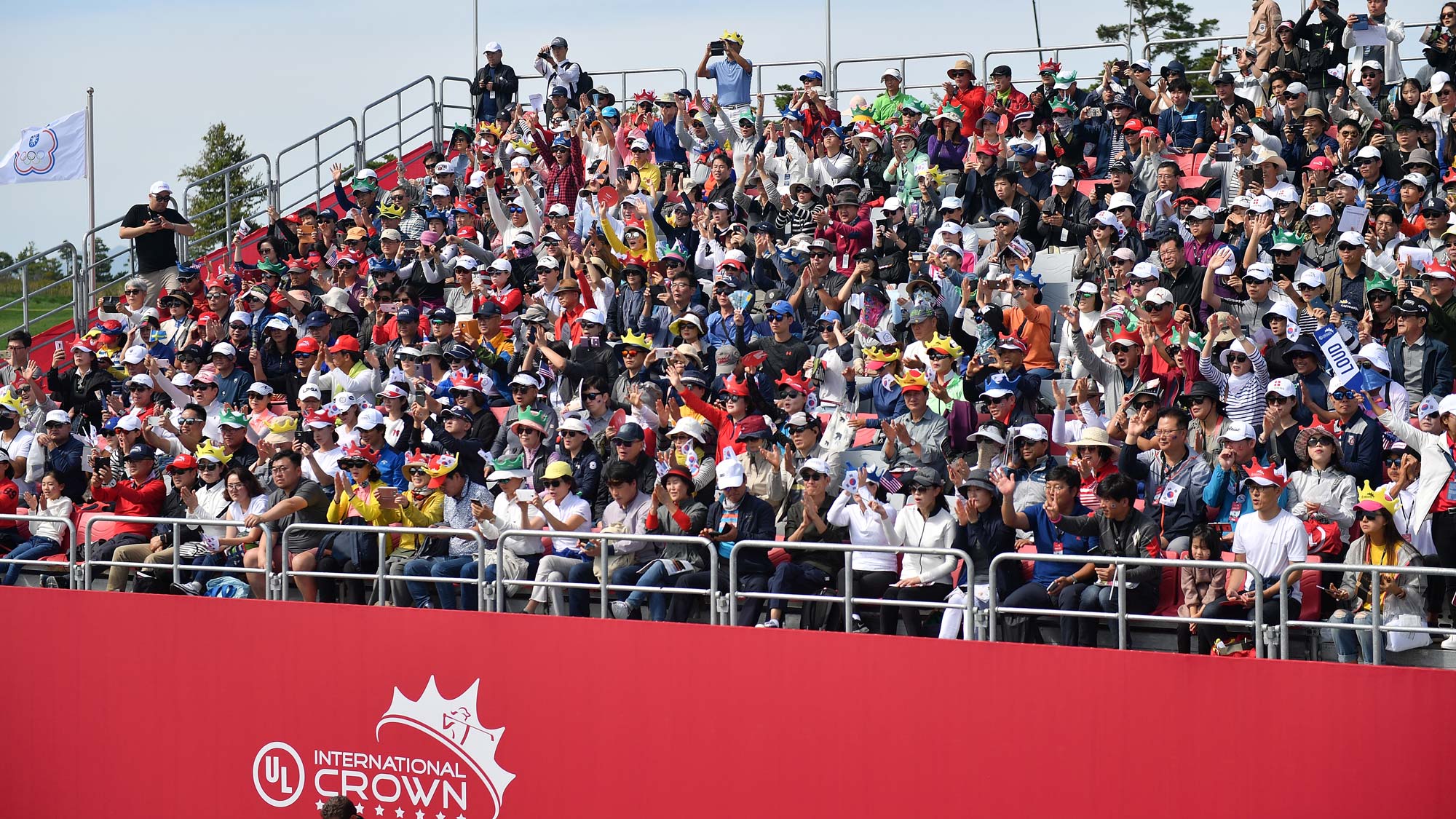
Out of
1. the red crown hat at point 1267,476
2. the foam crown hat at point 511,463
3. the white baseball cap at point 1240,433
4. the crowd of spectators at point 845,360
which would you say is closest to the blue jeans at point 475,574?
the crowd of spectators at point 845,360

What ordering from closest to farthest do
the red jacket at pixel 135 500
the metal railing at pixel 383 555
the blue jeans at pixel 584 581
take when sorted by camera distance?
1. the blue jeans at pixel 584 581
2. the metal railing at pixel 383 555
3. the red jacket at pixel 135 500

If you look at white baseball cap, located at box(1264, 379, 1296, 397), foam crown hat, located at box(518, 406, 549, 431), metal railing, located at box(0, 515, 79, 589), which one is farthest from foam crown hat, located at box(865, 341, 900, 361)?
metal railing, located at box(0, 515, 79, 589)

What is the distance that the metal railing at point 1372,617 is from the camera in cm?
819

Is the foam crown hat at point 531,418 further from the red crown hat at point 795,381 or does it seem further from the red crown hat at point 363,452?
the red crown hat at point 795,381

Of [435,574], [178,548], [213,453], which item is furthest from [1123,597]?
[213,453]

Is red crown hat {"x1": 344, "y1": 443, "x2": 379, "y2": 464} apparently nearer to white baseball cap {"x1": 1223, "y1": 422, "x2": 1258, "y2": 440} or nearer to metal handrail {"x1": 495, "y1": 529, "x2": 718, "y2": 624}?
metal handrail {"x1": 495, "y1": 529, "x2": 718, "y2": 624}

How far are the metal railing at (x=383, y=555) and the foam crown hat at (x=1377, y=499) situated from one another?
5.34 m

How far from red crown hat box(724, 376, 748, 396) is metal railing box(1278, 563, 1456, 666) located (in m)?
4.53

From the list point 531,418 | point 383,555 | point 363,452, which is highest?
point 531,418

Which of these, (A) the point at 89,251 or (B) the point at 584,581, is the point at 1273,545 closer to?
(B) the point at 584,581

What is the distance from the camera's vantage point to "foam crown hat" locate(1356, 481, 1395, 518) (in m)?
8.87

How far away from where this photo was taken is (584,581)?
11.3m

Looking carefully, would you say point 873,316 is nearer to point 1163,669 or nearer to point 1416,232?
point 1416,232

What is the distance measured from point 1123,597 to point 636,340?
576 cm
